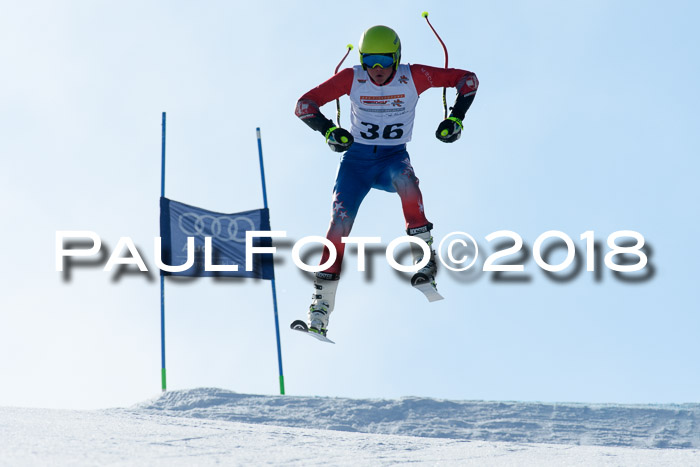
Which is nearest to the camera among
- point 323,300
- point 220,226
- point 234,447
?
point 234,447

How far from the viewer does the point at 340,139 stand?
6496 millimetres

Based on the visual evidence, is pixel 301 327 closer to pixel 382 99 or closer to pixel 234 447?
pixel 382 99

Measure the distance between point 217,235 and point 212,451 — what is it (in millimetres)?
7987

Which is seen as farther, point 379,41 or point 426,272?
point 426,272

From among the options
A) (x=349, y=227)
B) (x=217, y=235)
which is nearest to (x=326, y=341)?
(x=349, y=227)

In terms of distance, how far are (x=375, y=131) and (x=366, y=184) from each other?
450 mm

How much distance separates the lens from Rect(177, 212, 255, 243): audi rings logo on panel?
12055 millimetres

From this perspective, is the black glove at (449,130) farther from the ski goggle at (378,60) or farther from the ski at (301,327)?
the ski at (301,327)

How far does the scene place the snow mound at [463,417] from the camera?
9539 millimetres

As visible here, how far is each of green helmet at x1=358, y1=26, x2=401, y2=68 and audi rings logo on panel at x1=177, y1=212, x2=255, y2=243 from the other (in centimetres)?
600

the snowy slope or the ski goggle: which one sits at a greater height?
the ski goggle

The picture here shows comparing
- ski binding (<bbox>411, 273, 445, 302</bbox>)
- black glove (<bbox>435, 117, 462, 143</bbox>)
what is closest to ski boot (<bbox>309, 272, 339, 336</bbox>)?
ski binding (<bbox>411, 273, 445, 302</bbox>)

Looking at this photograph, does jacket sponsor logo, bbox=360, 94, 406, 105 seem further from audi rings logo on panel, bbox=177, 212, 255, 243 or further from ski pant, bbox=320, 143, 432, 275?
audi rings logo on panel, bbox=177, 212, 255, 243

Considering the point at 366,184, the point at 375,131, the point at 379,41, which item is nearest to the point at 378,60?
the point at 379,41
